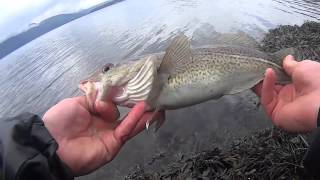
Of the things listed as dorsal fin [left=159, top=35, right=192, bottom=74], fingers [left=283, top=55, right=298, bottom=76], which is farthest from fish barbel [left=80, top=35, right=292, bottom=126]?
fingers [left=283, top=55, right=298, bottom=76]

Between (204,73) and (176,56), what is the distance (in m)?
0.54

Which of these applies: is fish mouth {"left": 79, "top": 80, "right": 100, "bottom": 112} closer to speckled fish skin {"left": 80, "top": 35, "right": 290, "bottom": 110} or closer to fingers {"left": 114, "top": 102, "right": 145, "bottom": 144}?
speckled fish skin {"left": 80, "top": 35, "right": 290, "bottom": 110}

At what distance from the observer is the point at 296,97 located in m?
4.09

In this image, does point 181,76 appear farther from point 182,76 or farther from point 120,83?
point 120,83

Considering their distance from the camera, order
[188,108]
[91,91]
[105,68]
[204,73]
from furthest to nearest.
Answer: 1. [188,108]
2. [204,73]
3. [105,68]
4. [91,91]

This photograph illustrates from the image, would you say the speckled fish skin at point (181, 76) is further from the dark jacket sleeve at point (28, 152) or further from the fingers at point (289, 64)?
the dark jacket sleeve at point (28, 152)

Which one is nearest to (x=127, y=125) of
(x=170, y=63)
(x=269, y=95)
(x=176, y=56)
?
(x=170, y=63)

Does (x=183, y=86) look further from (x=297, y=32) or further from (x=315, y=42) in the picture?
(x=297, y=32)

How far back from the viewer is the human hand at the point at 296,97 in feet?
12.0

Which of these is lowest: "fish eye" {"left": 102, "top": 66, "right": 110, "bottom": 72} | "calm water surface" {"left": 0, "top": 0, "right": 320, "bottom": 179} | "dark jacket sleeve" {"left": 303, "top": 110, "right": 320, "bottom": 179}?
"calm water surface" {"left": 0, "top": 0, "right": 320, "bottom": 179}

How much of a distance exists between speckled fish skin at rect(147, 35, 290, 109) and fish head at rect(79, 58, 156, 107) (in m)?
0.19

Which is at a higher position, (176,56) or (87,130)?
(176,56)

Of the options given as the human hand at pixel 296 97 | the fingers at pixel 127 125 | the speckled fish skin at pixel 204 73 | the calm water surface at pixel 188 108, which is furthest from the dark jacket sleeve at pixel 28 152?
the calm water surface at pixel 188 108

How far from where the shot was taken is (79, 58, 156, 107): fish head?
460 centimetres
